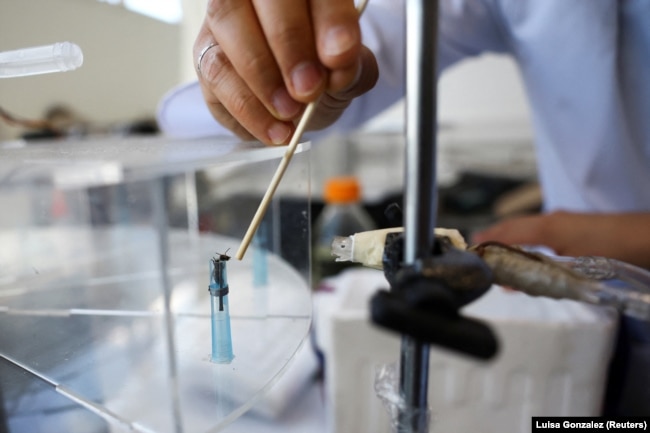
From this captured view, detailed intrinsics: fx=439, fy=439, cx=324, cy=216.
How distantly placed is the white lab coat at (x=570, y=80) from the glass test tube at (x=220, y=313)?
7.5 inches

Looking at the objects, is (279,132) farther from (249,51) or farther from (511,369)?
(511,369)

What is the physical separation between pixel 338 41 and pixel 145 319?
1.01 ft

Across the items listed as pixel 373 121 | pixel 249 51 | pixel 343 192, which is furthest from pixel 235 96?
pixel 373 121

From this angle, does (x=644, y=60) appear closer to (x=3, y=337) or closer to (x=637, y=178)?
(x=637, y=178)

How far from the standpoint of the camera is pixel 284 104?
212 mm

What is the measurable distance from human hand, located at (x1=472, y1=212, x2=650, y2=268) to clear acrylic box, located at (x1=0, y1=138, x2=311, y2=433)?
0.22m

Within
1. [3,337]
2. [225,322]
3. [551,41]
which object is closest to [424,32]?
[225,322]

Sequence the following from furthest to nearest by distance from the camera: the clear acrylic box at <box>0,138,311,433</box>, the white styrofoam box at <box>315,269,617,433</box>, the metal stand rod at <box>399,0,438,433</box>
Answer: the white styrofoam box at <box>315,269,617,433</box>, the clear acrylic box at <box>0,138,311,433</box>, the metal stand rod at <box>399,0,438,433</box>

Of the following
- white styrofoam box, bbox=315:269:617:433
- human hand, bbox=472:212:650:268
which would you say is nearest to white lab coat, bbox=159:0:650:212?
human hand, bbox=472:212:650:268

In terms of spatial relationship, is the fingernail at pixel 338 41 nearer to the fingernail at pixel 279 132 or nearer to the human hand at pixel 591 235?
the fingernail at pixel 279 132

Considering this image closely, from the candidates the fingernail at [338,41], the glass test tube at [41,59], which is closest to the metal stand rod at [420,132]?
the fingernail at [338,41]

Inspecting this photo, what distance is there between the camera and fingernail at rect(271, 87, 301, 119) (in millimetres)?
209

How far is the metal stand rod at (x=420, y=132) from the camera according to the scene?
0.16m

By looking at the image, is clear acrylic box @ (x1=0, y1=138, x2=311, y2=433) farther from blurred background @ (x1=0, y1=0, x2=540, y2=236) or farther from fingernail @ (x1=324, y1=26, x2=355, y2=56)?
blurred background @ (x1=0, y1=0, x2=540, y2=236)
